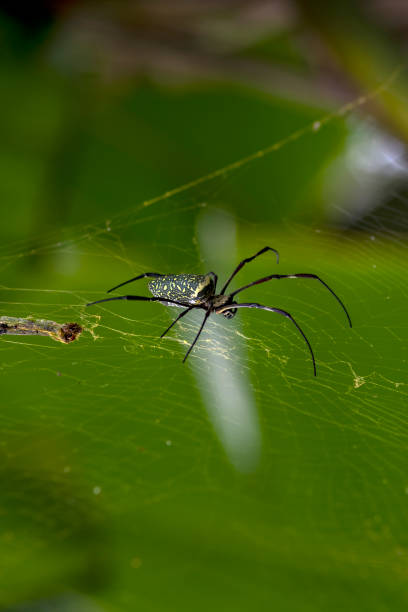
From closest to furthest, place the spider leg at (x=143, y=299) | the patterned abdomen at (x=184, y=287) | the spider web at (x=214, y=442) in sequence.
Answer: the spider web at (x=214, y=442)
the spider leg at (x=143, y=299)
the patterned abdomen at (x=184, y=287)

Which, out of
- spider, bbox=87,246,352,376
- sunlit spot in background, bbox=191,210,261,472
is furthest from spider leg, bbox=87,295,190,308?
sunlit spot in background, bbox=191,210,261,472

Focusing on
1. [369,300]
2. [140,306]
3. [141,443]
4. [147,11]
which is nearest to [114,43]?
[147,11]

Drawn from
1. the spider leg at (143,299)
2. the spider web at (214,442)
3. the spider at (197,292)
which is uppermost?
the spider at (197,292)

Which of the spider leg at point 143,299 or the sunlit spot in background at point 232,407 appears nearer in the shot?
the sunlit spot in background at point 232,407

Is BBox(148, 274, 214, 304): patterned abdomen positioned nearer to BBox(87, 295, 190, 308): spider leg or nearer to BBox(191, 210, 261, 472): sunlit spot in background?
BBox(87, 295, 190, 308): spider leg

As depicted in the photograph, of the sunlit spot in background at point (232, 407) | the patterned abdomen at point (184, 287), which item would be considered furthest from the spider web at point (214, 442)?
the patterned abdomen at point (184, 287)

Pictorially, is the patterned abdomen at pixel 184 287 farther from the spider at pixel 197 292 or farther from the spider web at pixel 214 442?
the spider web at pixel 214 442

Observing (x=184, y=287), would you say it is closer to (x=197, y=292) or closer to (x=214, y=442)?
(x=197, y=292)
